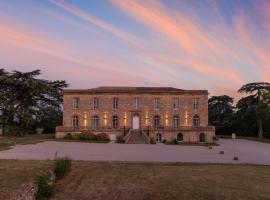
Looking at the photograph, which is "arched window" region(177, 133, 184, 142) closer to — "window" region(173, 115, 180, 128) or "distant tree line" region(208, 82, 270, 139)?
"window" region(173, 115, 180, 128)

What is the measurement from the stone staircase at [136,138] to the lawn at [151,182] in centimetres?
2168

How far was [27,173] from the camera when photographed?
13625 millimetres

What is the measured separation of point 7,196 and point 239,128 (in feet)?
171

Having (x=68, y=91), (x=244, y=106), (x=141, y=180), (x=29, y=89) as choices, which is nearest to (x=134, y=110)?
(x=68, y=91)

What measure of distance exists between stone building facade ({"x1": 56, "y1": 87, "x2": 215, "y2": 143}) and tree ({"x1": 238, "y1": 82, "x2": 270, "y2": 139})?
8167 mm

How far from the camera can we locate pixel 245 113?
173 ft

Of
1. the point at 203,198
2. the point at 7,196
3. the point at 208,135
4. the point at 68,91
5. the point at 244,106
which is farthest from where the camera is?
the point at 244,106

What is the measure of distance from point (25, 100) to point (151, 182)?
1647 inches

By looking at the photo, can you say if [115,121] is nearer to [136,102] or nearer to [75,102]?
[136,102]

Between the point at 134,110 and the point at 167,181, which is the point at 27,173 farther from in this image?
the point at 134,110

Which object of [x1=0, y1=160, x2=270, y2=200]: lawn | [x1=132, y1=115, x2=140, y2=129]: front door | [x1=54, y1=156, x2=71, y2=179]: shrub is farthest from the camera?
[x1=132, y1=115, x2=140, y2=129]: front door

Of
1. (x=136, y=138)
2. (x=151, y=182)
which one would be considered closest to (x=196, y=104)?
(x=136, y=138)

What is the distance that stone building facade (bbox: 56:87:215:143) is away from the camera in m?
45.8

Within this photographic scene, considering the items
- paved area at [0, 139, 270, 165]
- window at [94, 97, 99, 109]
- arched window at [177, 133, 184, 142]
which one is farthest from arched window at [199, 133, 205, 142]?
window at [94, 97, 99, 109]
